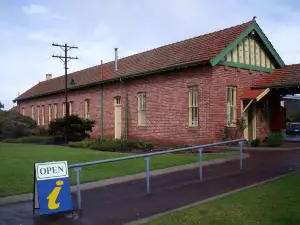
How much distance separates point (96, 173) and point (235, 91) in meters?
11.0

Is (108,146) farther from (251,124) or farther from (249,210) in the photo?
(249,210)

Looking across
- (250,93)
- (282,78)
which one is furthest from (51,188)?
(282,78)

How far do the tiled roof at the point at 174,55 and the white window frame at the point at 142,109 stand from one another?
148 cm

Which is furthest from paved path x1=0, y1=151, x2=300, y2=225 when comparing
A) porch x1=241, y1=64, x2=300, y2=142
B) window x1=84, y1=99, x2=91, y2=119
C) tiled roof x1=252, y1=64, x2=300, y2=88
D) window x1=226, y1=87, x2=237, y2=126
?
window x1=84, y1=99, x2=91, y2=119

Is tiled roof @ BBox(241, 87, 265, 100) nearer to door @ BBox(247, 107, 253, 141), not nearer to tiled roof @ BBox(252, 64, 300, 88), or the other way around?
tiled roof @ BBox(252, 64, 300, 88)

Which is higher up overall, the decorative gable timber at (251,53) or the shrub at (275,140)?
the decorative gable timber at (251,53)

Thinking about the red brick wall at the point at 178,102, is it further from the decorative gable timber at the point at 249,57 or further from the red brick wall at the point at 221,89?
the decorative gable timber at the point at 249,57

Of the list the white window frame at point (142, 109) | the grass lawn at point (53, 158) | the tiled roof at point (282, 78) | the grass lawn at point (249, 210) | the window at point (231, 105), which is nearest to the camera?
the grass lawn at point (249, 210)

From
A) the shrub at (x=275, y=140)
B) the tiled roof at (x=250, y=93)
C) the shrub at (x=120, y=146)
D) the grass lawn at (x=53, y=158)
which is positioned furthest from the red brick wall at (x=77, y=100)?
the grass lawn at (x=53, y=158)

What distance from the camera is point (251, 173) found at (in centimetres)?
1153

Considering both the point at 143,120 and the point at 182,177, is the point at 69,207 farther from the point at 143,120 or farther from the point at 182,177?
the point at 143,120

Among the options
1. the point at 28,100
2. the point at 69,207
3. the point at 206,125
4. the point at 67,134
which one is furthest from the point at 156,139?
the point at 28,100

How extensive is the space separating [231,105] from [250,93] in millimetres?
1124

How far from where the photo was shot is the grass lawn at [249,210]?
6344 millimetres
